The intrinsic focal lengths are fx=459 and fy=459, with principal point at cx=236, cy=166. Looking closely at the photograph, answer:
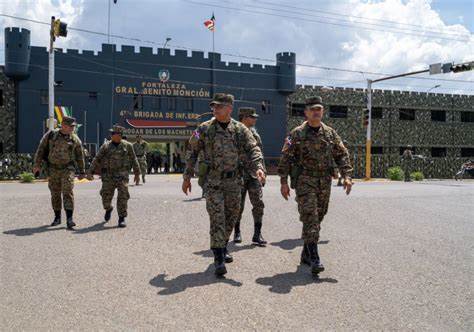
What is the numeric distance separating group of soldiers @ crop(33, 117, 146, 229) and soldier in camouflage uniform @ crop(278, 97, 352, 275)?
3.64m

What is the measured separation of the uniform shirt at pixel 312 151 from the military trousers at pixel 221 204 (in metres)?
0.55

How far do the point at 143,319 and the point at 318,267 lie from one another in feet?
6.22

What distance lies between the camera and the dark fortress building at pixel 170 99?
2675cm

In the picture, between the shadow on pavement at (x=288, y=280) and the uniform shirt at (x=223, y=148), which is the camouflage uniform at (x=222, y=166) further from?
the shadow on pavement at (x=288, y=280)

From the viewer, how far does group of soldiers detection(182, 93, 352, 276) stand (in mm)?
4750

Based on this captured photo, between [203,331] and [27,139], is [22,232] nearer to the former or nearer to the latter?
[203,331]

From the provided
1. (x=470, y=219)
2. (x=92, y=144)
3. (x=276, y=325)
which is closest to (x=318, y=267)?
(x=276, y=325)

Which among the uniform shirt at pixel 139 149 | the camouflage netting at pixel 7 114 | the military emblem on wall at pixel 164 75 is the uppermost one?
the military emblem on wall at pixel 164 75

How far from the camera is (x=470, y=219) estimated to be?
8.80 m

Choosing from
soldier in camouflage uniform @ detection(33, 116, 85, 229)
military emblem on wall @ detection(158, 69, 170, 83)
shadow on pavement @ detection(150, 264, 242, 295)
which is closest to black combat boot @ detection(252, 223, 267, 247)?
shadow on pavement @ detection(150, 264, 242, 295)

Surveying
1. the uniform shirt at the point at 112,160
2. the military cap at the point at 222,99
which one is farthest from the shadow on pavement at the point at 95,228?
the military cap at the point at 222,99

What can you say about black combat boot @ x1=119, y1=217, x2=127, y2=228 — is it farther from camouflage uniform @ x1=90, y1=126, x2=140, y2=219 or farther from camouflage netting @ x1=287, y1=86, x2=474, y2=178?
camouflage netting @ x1=287, y1=86, x2=474, y2=178

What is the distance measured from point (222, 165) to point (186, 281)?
4.02 ft

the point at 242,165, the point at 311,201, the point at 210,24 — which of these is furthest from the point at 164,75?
the point at 311,201
